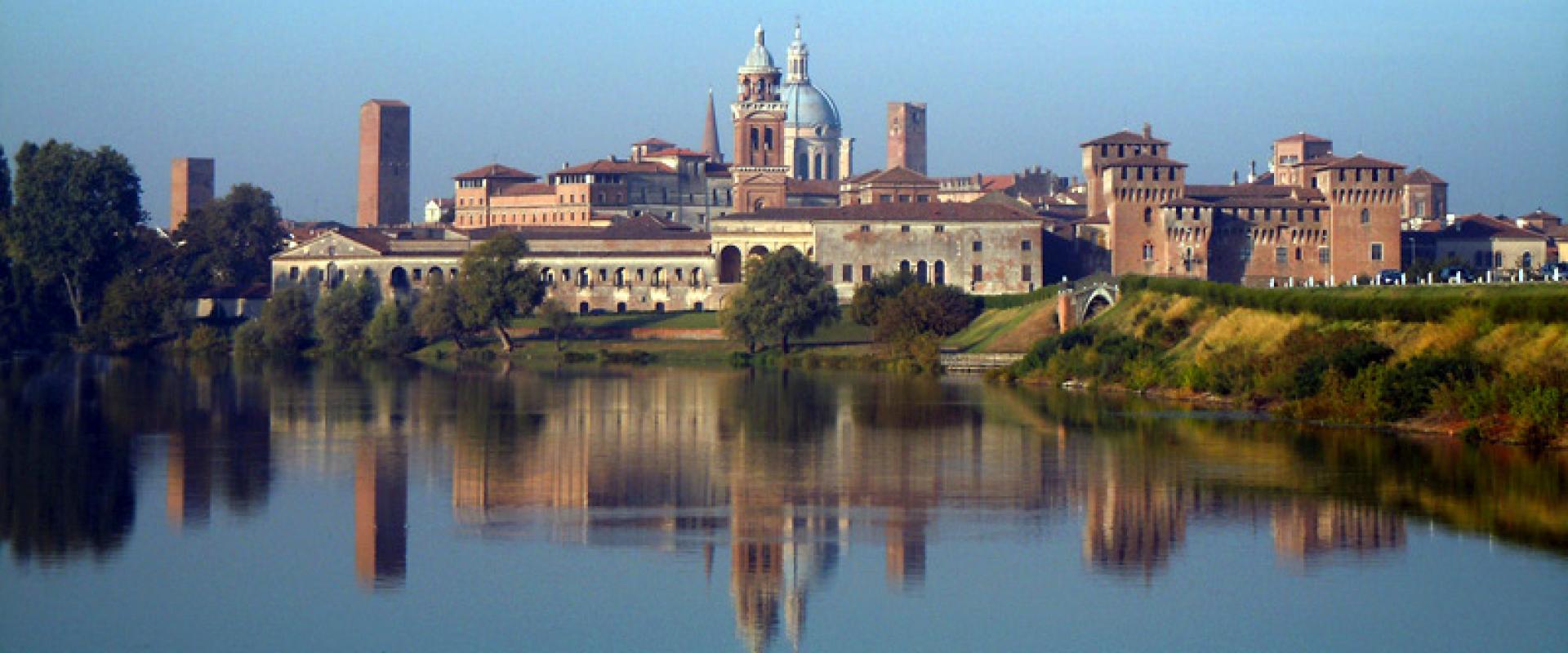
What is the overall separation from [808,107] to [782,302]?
63.4m

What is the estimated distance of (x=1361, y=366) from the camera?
32031 millimetres

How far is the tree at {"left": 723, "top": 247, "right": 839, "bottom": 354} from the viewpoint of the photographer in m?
57.6

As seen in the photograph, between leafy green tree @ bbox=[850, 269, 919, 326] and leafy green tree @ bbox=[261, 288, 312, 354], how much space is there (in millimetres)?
15010

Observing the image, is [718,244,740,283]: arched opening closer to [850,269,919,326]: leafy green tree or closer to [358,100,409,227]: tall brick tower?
[850,269,919,326]: leafy green tree

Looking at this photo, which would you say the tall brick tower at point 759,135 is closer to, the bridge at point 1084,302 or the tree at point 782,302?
the tree at point 782,302

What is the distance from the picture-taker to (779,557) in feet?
60.6

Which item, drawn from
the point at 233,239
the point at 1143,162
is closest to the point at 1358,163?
the point at 1143,162

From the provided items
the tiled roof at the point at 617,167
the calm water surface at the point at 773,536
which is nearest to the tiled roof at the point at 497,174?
the tiled roof at the point at 617,167

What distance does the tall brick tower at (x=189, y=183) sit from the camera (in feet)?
351

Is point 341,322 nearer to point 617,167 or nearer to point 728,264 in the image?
point 728,264

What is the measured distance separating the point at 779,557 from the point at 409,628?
12.3 feet

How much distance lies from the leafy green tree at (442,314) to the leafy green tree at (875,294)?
10.3 metres

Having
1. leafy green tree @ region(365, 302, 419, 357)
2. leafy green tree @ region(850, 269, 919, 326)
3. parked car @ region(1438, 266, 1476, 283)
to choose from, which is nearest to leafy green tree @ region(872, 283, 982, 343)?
leafy green tree @ region(850, 269, 919, 326)

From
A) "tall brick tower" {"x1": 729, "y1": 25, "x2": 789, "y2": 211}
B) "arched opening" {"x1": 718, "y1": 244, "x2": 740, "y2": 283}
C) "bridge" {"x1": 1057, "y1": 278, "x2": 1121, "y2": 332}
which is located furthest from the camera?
"tall brick tower" {"x1": 729, "y1": 25, "x2": 789, "y2": 211}
